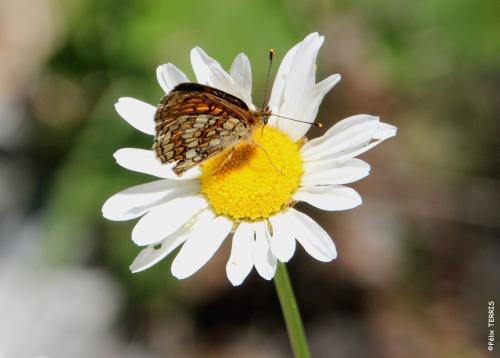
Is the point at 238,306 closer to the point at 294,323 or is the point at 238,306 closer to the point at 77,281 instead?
the point at 77,281

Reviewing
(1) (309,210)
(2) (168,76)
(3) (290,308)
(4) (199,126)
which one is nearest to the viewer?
(3) (290,308)

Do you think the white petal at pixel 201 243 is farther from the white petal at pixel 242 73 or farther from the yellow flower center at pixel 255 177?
the white petal at pixel 242 73

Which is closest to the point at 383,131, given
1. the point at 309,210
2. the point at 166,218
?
the point at 166,218

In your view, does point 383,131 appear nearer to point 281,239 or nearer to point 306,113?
point 306,113

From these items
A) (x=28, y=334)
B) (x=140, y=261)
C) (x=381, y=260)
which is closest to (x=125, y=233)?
(x=28, y=334)

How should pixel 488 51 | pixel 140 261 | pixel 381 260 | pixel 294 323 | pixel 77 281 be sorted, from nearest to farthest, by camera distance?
pixel 294 323
pixel 140 261
pixel 488 51
pixel 381 260
pixel 77 281

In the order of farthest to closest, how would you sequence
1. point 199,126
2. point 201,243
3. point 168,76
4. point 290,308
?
point 168,76 < point 199,126 < point 201,243 < point 290,308

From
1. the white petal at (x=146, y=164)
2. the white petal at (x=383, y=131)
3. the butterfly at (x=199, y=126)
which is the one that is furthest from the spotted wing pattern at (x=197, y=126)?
the white petal at (x=383, y=131)
